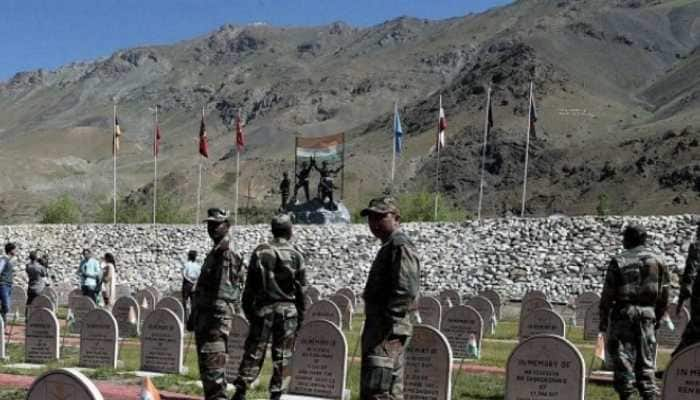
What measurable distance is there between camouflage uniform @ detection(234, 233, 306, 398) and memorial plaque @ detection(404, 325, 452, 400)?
1.18m

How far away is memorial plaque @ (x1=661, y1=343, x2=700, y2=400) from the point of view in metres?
7.15

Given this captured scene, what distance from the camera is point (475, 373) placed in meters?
12.5

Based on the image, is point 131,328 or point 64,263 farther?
point 64,263

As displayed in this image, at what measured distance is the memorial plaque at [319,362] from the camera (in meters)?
9.64

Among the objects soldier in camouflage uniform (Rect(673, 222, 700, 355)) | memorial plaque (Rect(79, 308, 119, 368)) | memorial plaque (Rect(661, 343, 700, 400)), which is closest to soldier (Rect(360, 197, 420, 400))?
memorial plaque (Rect(661, 343, 700, 400))

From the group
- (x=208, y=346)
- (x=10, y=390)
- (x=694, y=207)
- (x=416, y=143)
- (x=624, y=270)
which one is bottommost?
(x=10, y=390)

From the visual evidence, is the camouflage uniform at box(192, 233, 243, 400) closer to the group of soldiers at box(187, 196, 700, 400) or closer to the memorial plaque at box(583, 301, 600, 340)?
the group of soldiers at box(187, 196, 700, 400)

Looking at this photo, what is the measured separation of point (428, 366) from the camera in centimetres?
869

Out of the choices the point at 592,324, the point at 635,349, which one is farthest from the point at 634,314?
the point at 592,324

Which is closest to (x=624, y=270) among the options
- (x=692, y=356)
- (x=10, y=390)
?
(x=692, y=356)

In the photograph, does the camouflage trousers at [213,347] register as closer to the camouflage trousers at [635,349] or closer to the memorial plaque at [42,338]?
the camouflage trousers at [635,349]

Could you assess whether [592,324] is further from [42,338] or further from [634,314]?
[42,338]

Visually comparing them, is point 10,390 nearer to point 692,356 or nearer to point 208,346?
point 208,346

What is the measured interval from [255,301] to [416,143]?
424 feet
